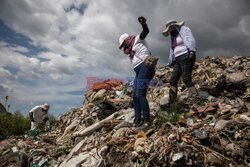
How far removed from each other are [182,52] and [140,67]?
95 cm

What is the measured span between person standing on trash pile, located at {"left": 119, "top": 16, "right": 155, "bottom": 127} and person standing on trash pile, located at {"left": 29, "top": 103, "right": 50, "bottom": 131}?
18.0 feet

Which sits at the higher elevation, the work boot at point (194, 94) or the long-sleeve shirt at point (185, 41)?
the long-sleeve shirt at point (185, 41)

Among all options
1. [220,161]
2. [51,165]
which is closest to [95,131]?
[51,165]

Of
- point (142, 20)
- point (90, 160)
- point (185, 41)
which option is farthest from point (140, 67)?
point (90, 160)

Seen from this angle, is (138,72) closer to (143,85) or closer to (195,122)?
(143,85)

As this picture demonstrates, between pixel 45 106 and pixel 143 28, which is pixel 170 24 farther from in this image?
pixel 45 106

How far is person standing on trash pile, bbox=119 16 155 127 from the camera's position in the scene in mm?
2688

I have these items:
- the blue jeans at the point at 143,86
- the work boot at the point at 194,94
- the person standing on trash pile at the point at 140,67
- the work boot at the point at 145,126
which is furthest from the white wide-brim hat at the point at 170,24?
the work boot at the point at 145,126

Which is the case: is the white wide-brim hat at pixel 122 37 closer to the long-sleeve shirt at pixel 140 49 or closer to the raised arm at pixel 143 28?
the long-sleeve shirt at pixel 140 49

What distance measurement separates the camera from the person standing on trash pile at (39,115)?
634 centimetres

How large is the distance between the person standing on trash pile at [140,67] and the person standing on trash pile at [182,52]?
0.63m

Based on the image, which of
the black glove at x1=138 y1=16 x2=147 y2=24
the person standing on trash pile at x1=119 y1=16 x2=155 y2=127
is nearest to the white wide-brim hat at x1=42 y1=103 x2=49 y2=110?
the person standing on trash pile at x1=119 y1=16 x2=155 y2=127

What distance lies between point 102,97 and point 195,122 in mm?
4330

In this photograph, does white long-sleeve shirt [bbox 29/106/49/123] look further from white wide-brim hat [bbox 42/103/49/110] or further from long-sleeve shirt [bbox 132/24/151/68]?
long-sleeve shirt [bbox 132/24/151/68]
